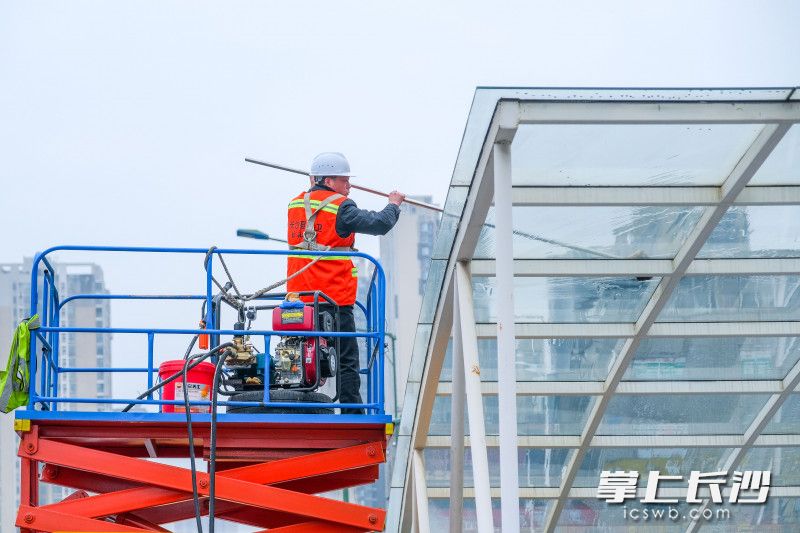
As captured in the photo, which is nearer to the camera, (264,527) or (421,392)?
(264,527)

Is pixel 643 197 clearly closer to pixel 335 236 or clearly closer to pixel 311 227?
pixel 335 236

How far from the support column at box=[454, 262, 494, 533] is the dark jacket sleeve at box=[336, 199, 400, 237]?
0.89 m

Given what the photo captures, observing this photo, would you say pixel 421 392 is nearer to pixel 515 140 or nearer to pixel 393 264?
pixel 515 140

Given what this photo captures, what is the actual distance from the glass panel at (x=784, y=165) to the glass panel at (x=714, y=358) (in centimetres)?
253

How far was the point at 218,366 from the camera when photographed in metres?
9.33

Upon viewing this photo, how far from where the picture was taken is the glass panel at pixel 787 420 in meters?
13.5

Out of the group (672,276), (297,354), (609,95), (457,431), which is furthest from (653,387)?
(609,95)

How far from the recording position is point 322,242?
1051 centimetres

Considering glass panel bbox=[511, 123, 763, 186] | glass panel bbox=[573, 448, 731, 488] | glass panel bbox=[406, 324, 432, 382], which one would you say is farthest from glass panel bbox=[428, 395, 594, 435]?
glass panel bbox=[511, 123, 763, 186]

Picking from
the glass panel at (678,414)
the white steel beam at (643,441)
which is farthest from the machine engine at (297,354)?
the glass panel at (678,414)

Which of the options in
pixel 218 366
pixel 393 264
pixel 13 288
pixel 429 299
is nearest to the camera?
pixel 218 366

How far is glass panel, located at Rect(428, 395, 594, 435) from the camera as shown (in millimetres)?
13625

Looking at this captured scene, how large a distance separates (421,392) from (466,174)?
314 cm

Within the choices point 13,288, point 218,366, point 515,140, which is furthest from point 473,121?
point 13,288
